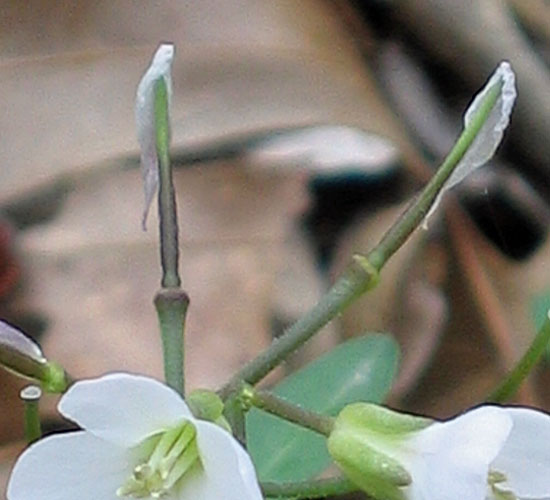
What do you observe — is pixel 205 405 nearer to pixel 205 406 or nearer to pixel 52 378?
pixel 205 406

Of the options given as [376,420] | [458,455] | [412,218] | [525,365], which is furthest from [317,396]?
[458,455]

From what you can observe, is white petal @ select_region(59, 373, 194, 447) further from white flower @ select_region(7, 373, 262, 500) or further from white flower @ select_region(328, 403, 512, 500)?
white flower @ select_region(328, 403, 512, 500)

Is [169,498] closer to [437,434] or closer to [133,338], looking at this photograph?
[437,434]

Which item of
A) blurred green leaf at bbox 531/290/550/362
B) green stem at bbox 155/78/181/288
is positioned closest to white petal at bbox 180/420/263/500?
green stem at bbox 155/78/181/288

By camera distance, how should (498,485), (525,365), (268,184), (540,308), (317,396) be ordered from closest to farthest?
(498,485) → (525,365) → (317,396) → (540,308) → (268,184)

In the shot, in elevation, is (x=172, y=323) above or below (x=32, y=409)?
above

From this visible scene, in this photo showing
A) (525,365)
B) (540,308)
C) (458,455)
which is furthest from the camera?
(540,308)

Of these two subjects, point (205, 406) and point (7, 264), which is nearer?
point (205, 406)
